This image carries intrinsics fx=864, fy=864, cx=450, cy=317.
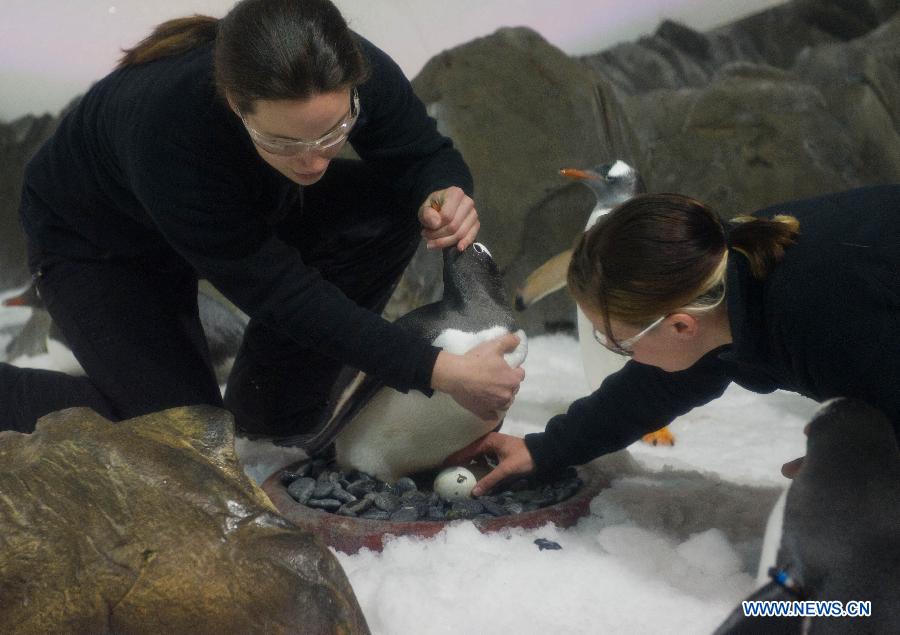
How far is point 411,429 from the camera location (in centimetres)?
165

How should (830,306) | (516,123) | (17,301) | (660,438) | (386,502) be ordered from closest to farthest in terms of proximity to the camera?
1. (830,306)
2. (386,502)
3. (660,438)
4. (17,301)
5. (516,123)

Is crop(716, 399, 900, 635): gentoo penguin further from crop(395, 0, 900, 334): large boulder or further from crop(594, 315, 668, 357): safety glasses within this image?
crop(395, 0, 900, 334): large boulder

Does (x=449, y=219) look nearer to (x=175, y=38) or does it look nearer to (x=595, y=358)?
(x=175, y=38)

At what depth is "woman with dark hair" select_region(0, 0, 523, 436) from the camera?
1.29 m

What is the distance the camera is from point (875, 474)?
95cm

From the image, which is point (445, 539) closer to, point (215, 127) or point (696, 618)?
point (696, 618)

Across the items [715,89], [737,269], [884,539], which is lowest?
[715,89]

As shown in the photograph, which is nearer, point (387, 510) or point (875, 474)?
point (875, 474)

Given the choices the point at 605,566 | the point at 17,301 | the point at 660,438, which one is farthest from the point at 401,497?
the point at 17,301

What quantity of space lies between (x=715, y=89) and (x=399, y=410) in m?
2.80

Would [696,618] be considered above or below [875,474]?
below

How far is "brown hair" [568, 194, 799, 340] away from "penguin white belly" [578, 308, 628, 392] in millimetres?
1173

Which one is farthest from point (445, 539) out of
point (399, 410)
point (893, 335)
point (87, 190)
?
point (87, 190)

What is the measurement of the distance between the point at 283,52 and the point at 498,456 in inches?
35.0
